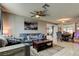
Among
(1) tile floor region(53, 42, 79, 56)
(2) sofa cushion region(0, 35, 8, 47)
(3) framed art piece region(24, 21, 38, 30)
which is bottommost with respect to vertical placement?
(1) tile floor region(53, 42, 79, 56)

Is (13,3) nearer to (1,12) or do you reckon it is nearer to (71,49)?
(1,12)

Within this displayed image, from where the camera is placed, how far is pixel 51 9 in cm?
273

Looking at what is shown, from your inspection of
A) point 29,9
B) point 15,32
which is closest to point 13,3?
point 29,9

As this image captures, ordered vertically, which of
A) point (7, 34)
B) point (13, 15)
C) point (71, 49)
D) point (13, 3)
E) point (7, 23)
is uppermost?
point (13, 3)

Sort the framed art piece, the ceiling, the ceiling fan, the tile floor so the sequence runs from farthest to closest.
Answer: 1. the tile floor
2. the framed art piece
3. the ceiling fan
4. the ceiling

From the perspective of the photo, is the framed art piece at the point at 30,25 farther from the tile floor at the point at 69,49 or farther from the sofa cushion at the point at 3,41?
the tile floor at the point at 69,49

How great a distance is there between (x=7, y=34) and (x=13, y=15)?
0.51 meters

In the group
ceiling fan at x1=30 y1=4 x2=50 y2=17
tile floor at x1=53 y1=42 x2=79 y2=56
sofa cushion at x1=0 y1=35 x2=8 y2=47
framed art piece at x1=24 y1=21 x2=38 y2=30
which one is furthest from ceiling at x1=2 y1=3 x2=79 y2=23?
tile floor at x1=53 y1=42 x2=79 y2=56

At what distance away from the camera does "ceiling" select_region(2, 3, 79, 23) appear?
252 cm

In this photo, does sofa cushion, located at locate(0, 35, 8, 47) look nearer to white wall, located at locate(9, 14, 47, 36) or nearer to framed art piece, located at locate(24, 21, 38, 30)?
white wall, located at locate(9, 14, 47, 36)

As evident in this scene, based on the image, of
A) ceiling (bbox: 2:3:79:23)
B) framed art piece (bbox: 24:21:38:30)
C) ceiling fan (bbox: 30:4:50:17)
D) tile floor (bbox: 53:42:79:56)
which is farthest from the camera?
tile floor (bbox: 53:42:79:56)

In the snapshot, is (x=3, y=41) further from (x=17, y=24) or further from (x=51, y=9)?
(x=51, y=9)

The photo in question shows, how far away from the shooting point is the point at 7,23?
2.69m

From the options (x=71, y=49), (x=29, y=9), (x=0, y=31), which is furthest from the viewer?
(x=71, y=49)
